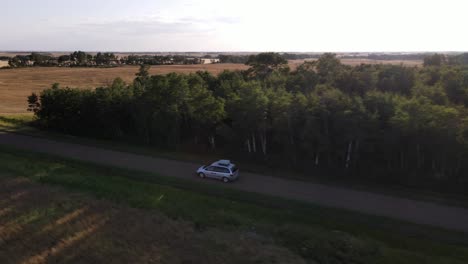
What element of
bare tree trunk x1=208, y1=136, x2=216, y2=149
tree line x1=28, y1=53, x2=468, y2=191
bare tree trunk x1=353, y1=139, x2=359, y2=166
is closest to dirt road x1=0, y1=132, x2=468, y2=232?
tree line x1=28, y1=53, x2=468, y2=191

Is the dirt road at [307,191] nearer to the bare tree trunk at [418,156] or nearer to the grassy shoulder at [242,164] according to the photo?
the grassy shoulder at [242,164]

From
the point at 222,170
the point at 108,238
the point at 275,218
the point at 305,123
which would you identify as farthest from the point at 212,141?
the point at 108,238

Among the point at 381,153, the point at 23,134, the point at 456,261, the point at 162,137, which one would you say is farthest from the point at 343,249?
the point at 23,134

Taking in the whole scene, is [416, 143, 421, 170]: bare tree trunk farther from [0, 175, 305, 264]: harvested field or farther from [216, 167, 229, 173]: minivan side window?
[0, 175, 305, 264]: harvested field

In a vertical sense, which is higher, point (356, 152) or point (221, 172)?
point (356, 152)

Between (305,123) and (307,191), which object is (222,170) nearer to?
(307,191)

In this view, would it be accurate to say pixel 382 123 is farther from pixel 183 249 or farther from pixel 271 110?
pixel 183 249

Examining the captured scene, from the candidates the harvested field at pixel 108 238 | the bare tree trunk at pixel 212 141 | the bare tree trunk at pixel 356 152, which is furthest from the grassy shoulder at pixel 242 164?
the harvested field at pixel 108 238
